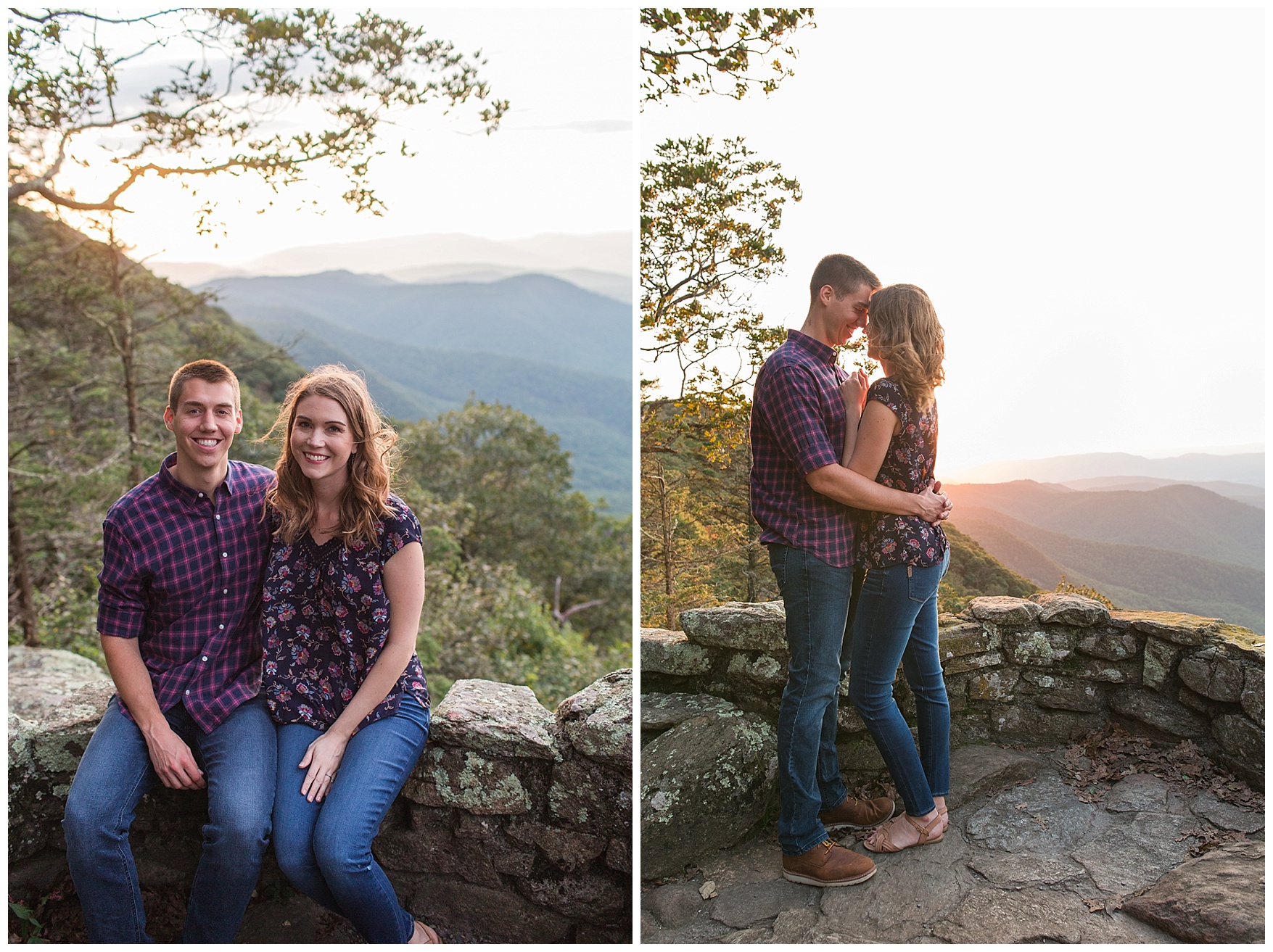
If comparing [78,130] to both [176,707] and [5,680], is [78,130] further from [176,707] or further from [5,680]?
[176,707]

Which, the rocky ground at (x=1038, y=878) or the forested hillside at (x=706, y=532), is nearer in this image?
the rocky ground at (x=1038, y=878)

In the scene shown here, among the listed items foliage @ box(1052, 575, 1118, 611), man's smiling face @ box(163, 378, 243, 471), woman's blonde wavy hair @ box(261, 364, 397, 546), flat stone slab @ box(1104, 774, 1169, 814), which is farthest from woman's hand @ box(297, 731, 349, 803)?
foliage @ box(1052, 575, 1118, 611)

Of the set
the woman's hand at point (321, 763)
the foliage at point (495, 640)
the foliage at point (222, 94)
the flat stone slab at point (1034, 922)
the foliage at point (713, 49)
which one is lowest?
the foliage at point (495, 640)

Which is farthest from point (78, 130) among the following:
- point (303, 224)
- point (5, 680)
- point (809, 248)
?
point (809, 248)

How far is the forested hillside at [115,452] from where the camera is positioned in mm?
6641

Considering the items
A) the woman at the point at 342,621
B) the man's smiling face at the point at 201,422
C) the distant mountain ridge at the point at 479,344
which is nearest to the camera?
the woman at the point at 342,621

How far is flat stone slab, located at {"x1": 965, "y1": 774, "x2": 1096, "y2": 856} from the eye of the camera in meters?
2.59

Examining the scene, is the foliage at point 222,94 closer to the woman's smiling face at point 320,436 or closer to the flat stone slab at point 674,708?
the woman's smiling face at point 320,436

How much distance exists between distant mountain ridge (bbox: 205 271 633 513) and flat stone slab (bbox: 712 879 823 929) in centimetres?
687

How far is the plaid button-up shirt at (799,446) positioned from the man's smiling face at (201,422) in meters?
1.47

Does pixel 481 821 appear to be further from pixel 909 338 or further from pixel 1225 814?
pixel 1225 814

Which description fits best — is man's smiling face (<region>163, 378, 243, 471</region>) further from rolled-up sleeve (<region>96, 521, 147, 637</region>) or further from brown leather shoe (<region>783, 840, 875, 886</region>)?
brown leather shoe (<region>783, 840, 875, 886</region>)

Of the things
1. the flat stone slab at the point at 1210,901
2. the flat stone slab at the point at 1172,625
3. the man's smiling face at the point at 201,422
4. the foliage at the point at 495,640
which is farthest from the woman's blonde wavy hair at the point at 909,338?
the foliage at the point at 495,640

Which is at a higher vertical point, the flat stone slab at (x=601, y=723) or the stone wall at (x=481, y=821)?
the flat stone slab at (x=601, y=723)
